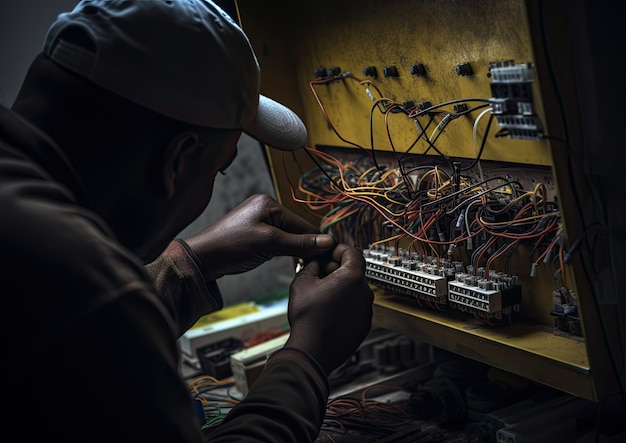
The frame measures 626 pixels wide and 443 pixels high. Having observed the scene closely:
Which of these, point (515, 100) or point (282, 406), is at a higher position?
point (515, 100)

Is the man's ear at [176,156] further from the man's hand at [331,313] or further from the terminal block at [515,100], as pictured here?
the terminal block at [515,100]

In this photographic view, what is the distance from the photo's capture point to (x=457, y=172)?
131cm

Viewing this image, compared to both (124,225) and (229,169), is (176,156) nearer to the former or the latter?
(124,225)

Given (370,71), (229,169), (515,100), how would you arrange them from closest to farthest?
(515,100)
(370,71)
(229,169)

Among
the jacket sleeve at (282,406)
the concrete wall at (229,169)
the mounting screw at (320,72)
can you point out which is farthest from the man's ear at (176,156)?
the concrete wall at (229,169)

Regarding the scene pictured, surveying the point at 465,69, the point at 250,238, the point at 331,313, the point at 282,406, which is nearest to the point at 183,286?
the point at 250,238

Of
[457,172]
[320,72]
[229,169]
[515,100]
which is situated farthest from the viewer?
[229,169]

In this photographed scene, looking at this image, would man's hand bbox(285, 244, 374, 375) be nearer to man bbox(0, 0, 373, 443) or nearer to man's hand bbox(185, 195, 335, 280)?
man bbox(0, 0, 373, 443)

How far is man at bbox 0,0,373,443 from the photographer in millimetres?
674

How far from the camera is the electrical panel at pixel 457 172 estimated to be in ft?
3.46

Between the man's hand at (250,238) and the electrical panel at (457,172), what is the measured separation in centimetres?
17

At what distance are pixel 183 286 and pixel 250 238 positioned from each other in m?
0.17

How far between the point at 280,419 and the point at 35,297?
1.20 ft

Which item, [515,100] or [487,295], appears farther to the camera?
[487,295]
